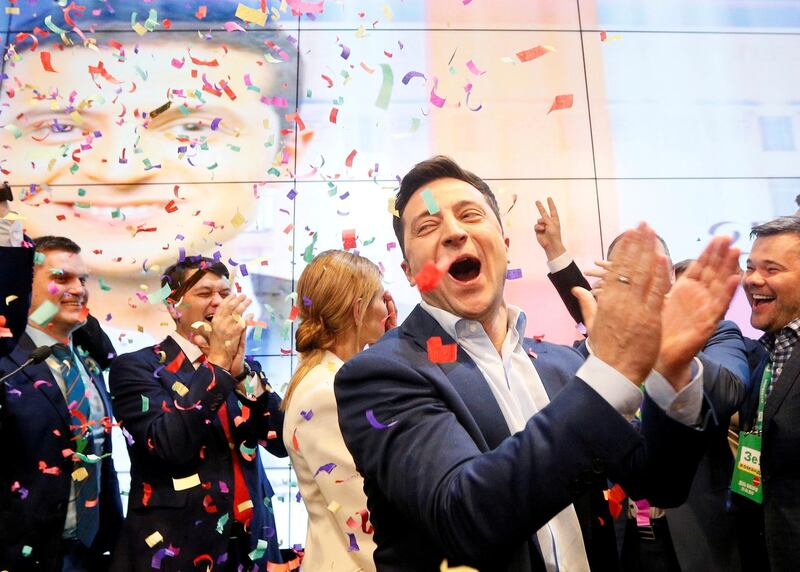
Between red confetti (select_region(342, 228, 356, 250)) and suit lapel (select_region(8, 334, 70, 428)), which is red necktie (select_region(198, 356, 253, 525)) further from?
red confetti (select_region(342, 228, 356, 250))

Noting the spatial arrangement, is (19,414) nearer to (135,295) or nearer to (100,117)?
(135,295)

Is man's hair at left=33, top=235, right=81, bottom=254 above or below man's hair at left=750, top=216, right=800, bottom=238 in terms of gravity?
above

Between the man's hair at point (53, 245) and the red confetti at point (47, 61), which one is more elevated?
the red confetti at point (47, 61)

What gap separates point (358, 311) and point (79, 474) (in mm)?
1273

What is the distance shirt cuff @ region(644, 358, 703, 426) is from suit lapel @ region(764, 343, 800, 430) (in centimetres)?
123

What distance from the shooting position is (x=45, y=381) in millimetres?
2484

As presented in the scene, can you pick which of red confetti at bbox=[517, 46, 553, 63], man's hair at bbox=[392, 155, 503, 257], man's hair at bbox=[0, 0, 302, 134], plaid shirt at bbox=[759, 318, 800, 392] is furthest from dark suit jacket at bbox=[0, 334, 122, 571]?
red confetti at bbox=[517, 46, 553, 63]

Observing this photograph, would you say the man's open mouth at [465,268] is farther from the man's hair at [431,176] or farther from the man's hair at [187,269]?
the man's hair at [187,269]

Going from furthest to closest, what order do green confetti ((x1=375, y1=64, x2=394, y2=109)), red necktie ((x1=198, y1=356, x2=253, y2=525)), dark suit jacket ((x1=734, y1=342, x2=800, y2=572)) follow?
green confetti ((x1=375, y1=64, x2=394, y2=109)) < red necktie ((x1=198, y1=356, x2=253, y2=525)) < dark suit jacket ((x1=734, y1=342, x2=800, y2=572))

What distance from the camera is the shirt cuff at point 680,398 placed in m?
1.02

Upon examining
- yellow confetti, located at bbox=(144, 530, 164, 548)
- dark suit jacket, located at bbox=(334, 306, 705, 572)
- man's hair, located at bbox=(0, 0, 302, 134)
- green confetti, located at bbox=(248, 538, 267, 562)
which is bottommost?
green confetti, located at bbox=(248, 538, 267, 562)

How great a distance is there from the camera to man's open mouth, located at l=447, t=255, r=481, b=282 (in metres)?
1.35

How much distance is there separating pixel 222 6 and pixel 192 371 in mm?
2344

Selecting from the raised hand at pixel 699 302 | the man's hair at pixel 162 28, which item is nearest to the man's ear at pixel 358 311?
the raised hand at pixel 699 302
